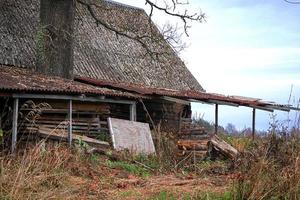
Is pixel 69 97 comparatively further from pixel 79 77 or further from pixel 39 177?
pixel 39 177

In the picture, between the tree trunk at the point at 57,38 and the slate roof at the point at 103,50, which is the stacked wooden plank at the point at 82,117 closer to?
the tree trunk at the point at 57,38

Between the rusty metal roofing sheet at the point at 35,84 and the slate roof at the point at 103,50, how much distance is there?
5.13ft

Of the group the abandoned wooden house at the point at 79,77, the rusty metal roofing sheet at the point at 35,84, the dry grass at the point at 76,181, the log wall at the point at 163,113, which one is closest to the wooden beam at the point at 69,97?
the abandoned wooden house at the point at 79,77

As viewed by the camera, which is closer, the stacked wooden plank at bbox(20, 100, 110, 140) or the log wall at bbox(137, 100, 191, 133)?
the stacked wooden plank at bbox(20, 100, 110, 140)

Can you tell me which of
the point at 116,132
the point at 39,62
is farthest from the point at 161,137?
the point at 39,62

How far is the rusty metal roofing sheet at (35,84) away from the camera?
47.2 feet

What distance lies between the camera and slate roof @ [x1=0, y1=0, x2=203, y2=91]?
19.5m

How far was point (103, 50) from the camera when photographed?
23188mm

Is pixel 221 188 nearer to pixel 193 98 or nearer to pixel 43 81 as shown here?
pixel 43 81

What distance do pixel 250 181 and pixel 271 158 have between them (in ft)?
4.33

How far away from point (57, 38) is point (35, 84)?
161 inches

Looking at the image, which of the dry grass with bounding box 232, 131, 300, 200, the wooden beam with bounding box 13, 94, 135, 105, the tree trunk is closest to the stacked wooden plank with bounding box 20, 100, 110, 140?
the wooden beam with bounding box 13, 94, 135, 105

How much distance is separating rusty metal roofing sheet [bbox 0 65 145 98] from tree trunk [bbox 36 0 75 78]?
857 millimetres

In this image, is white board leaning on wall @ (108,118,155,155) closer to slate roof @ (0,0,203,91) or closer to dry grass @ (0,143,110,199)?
slate roof @ (0,0,203,91)
